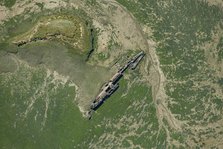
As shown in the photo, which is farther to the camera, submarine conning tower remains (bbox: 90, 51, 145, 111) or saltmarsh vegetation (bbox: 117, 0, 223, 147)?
saltmarsh vegetation (bbox: 117, 0, 223, 147)

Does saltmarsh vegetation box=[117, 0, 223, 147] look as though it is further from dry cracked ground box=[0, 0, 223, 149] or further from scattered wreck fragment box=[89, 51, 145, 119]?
scattered wreck fragment box=[89, 51, 145, 119]

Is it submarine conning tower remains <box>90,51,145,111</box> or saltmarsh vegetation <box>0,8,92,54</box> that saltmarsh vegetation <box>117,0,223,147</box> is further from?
saltmarsh vegetation <box>0,8,92,54</box>

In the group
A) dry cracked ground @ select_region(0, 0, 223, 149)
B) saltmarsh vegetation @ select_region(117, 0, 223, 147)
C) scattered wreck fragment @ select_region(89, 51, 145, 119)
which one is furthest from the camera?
saltmarsh vegetation @ select_region(117, 0, 223, 147)

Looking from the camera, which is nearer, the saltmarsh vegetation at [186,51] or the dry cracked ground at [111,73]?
the dry cracked ground at [111,73]

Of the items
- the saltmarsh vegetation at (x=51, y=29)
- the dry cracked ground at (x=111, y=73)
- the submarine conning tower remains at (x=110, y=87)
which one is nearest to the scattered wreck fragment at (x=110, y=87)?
the submarine conning tower remains at (x=110, y=87)

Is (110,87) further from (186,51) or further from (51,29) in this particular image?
(186,51)

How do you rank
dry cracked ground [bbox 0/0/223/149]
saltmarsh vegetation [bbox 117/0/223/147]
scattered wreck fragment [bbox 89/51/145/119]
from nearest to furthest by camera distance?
dry cracked ground [bbox 0/0/223/149]
scattered wreck fragment [bbox 89/51/145/119]
saltmarsh vegetation [bbox 117/0/223/147]

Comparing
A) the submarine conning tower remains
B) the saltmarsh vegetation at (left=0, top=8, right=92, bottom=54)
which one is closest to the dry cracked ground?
the saltmarsh vegetation at (left=0, top=8, right=92, bottom=54)

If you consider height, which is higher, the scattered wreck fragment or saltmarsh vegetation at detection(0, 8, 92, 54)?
saltmarsh vegetation at detection(0, 8, 92, 54)

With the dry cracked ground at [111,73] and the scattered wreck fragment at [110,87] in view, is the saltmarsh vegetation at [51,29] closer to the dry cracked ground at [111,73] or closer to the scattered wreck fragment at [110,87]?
the dry cracked ground at [111,73]
